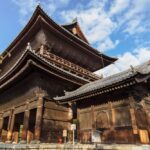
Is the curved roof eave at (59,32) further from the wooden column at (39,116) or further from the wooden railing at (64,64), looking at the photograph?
the wooden column at (39,116)

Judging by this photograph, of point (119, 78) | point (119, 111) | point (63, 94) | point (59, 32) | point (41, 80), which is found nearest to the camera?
point (119, 111)

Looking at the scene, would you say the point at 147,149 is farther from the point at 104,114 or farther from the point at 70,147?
the point at 70,147

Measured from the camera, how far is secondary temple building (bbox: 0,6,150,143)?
9344 millimetres

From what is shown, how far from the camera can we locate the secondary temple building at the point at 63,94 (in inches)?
368

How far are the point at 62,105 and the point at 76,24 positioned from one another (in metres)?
12.4

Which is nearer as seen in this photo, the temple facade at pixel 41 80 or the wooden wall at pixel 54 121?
the wooden wall at pixel 54 121

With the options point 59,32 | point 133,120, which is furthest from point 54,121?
point 59,32

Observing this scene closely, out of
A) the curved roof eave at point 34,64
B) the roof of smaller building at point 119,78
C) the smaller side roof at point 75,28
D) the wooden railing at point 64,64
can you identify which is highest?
the smaller side roof at point 75,28

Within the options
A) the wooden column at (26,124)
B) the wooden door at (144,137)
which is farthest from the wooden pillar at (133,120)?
the wooden column at (26,124)

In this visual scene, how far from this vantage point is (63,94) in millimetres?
15094

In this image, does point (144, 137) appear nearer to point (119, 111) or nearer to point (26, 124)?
point (119, 111)

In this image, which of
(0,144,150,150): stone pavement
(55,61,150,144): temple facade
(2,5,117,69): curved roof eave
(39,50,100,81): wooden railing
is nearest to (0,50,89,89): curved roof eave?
(39,50,100,81): wooden railing

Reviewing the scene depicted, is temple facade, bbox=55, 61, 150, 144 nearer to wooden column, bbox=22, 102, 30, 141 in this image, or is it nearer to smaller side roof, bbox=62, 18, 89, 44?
wooden column, bbox=22, 102, 30, 141

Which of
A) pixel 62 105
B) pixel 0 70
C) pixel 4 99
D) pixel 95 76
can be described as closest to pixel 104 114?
pixel 62 105
